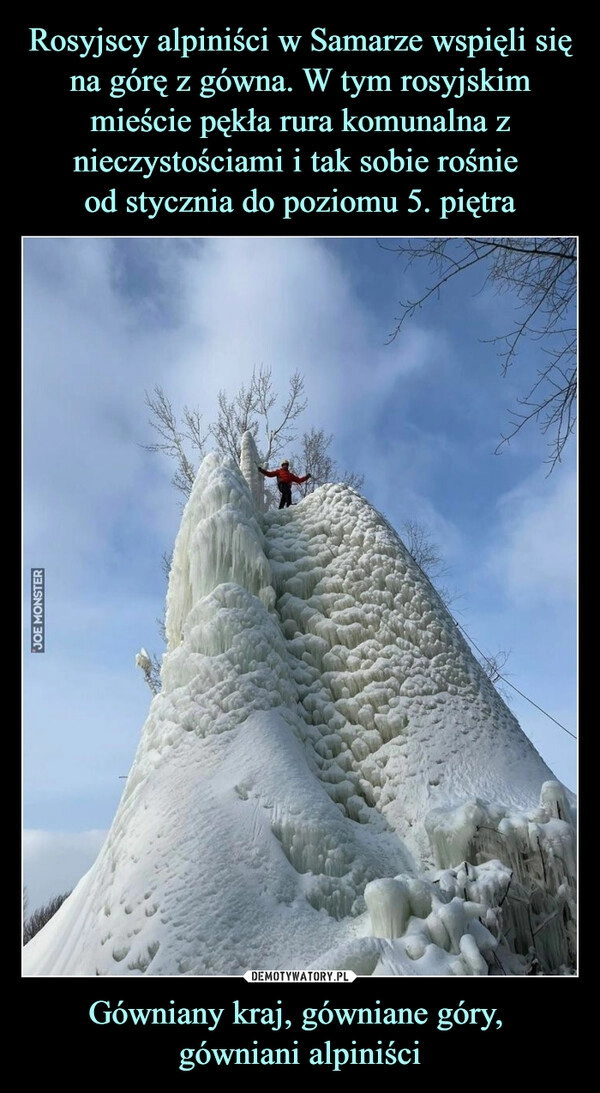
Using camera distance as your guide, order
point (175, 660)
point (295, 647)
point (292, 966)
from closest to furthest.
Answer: point (292, 966), point (175, 660), point (295, 647)

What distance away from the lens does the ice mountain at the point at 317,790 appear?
12.8 ft

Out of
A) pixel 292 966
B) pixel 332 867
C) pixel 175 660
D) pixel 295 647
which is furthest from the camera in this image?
pixel 295 647

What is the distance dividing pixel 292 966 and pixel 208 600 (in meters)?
2.41

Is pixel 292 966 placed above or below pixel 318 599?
below

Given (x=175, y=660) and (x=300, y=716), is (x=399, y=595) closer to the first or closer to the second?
(x=300, y=716)

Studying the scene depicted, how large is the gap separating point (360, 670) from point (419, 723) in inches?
22.1

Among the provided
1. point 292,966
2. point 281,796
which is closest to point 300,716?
point 281,796

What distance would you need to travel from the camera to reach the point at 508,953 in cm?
396

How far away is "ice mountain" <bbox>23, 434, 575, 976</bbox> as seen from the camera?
12.8 ft

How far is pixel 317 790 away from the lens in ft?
15.5
